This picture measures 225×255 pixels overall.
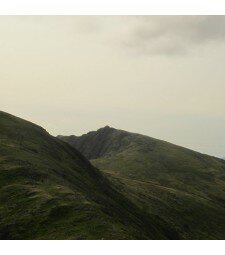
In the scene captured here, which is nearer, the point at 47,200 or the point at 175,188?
the point at 47,200

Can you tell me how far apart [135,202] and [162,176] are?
248 ft

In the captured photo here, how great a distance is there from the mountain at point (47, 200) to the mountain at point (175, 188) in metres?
18.3

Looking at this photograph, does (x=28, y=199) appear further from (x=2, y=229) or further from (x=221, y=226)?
(x=221, y=226)

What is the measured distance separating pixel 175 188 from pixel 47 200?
111733 millimetres

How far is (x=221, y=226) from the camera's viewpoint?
115562mm

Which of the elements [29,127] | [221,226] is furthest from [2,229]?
[221,226]

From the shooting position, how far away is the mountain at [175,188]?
102m

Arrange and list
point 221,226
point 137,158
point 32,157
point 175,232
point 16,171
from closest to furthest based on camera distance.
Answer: point 16,171 < point 32,157 < point 175,232 < point 221,226 < point 137,158

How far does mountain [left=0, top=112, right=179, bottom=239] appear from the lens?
41.6 meters

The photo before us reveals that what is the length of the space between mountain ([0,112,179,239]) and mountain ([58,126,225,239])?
18.3 metres

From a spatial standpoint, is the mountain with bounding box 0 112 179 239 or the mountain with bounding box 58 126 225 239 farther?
the mountain with bounding box 58 126 225 239

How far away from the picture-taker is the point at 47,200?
48125 mm

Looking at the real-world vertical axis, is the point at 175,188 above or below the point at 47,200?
above

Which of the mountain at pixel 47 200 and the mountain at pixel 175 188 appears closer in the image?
the mountain at pixel 47 200
